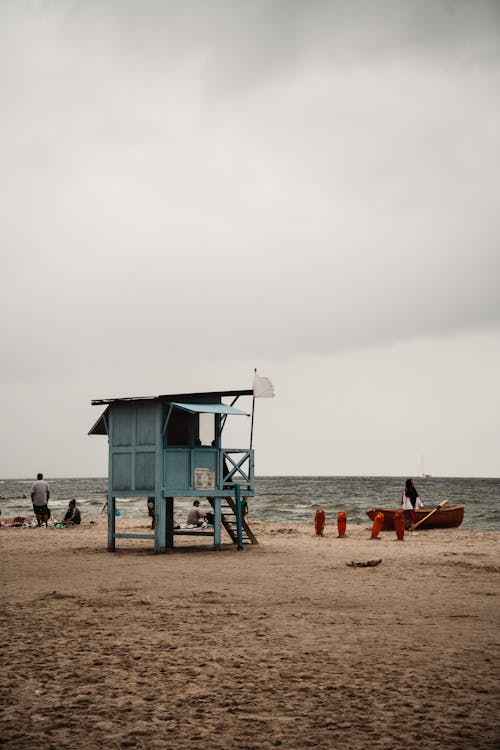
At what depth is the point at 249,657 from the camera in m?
7.87

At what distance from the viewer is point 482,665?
755 centimetres

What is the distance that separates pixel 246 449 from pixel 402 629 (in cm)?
1154

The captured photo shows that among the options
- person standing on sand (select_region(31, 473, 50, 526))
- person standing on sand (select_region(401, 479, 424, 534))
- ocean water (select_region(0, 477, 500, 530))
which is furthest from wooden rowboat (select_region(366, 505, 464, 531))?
person standing on sand (select_region(31, 473, 50, 526))

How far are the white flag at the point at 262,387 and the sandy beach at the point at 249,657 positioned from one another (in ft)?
17.6

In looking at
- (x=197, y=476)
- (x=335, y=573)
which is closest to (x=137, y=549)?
(x=197, y=476)

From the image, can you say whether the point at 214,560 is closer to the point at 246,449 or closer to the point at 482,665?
the point at 246,449

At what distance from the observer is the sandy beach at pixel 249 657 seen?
568 cm

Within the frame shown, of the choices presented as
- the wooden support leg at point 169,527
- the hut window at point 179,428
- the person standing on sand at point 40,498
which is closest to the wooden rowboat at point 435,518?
the wooden support leg at point 169,527

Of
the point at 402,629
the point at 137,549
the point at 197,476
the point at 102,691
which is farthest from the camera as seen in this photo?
the point at 137,549

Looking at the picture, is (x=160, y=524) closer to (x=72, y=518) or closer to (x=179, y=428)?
(x=179, y=428)

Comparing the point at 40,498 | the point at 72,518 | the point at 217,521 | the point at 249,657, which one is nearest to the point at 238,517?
the point at 217,521

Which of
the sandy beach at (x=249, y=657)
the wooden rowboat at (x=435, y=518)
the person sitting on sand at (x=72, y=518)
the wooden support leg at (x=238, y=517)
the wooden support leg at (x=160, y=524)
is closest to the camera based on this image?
the sandy beach at (x=249, y=657)

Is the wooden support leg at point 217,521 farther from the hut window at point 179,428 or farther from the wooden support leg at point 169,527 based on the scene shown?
A: the hut window at point 179,428

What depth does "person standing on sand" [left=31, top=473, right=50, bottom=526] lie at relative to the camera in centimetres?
2900
